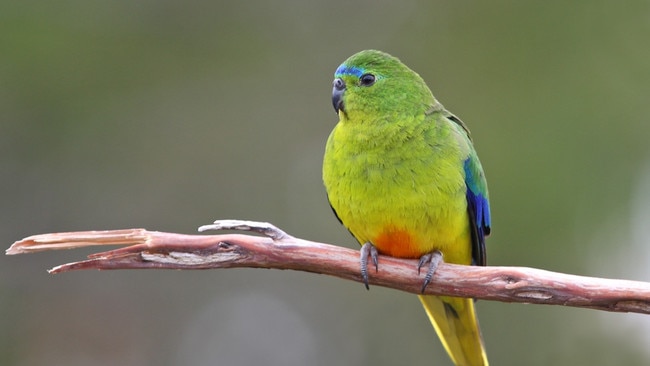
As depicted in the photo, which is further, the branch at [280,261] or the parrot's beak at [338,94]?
the parrot's beak at [338,94]

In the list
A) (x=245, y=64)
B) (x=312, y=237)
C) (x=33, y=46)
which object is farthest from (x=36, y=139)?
(x=312, y=237)

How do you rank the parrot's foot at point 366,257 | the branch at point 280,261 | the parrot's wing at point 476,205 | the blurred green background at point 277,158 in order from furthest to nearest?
the blurred green background at point 277,158 < the parrot's wing at point 476,205 < the parrot's foot at point 366,257 < the branch at point 280,261

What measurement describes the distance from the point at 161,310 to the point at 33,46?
3404mm

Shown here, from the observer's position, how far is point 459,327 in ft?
17.6

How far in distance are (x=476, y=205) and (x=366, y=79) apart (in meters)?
1.13

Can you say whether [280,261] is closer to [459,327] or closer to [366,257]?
[366,257]

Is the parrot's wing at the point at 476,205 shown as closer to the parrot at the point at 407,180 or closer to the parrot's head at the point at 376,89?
the parrot at the point at 407,180

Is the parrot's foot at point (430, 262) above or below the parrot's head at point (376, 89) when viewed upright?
below

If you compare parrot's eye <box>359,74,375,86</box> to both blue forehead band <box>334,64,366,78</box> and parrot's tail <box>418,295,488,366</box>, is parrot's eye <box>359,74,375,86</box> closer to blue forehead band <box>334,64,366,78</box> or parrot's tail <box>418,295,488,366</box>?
blue forehead band <box>334,64,366,78</box>

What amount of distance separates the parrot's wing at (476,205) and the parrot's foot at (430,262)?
446 millimetres

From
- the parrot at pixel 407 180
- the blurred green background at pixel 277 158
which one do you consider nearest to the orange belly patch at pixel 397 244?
the parrot at pixel 407 180

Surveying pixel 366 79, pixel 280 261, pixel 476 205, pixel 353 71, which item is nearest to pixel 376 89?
pixel 366 79

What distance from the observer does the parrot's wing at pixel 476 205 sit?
4.97 metres

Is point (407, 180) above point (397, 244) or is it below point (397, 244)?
above
